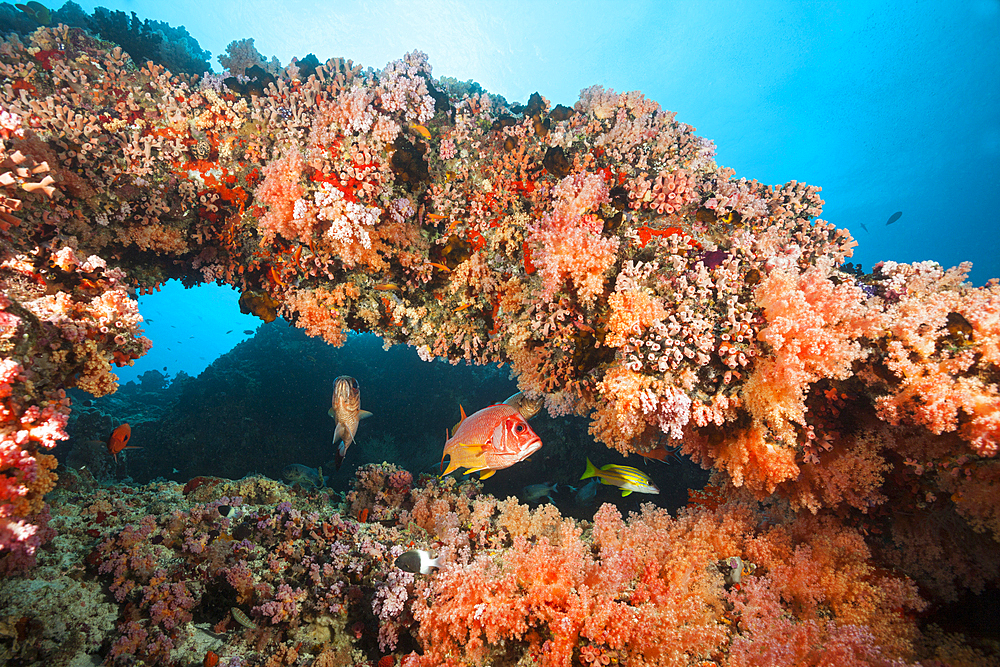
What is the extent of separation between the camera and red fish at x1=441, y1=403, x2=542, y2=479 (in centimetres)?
257

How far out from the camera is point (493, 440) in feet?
8.53

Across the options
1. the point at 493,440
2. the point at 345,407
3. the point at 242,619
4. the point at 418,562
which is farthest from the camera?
the point at 345,407

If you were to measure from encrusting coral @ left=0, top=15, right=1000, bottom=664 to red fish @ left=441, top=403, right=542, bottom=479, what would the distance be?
1.01m

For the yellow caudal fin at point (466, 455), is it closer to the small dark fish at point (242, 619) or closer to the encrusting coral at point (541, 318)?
the encrusting coral at point (541, 318)

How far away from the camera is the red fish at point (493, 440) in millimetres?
2574

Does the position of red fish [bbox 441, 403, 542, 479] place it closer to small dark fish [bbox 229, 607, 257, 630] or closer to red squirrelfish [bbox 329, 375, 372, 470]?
red squirrelfish [bbox 329, 375, 372, 470]

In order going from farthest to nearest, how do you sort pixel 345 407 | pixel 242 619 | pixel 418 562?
pixel 345 407, pixel 418 562, pixel 242 619

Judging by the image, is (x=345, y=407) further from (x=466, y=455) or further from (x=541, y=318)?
(x=541, y=318)

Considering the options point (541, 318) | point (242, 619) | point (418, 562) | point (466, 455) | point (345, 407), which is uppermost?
point (541, 318)

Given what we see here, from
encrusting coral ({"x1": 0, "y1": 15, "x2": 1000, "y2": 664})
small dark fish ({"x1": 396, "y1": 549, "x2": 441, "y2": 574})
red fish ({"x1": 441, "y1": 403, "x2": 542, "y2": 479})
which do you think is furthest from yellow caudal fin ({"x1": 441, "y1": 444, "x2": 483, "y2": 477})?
small dark fish ({"x1": 396, "y1": 549, "x2": 441, "y2": 574})

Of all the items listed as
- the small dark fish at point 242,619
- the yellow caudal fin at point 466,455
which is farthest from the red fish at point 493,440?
the small dark fish at point 242,619

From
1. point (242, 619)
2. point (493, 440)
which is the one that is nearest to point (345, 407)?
point (242, 619)

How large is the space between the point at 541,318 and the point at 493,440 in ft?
5.00

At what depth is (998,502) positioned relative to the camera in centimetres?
249
